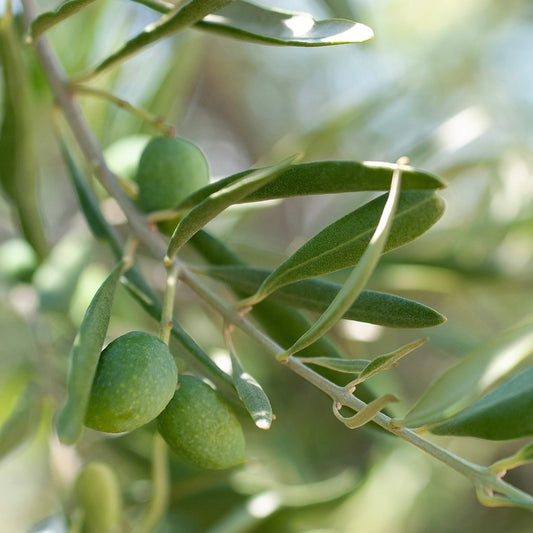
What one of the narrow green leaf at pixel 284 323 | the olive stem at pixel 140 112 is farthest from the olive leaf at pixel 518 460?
the olive stem at pixel 140 112

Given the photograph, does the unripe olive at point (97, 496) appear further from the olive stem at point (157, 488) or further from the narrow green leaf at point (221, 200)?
the narrow green leaf at point (221, 200)

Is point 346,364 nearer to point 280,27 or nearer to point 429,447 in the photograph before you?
point 429,447

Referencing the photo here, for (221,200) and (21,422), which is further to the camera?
(21,422)

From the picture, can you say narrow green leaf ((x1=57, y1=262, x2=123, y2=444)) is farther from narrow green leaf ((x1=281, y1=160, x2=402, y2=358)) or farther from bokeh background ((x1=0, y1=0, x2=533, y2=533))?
bokeh background ((x1=0, y1=0, x2=533, y2=533))

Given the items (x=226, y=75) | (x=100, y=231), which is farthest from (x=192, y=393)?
(x=226, y=75)

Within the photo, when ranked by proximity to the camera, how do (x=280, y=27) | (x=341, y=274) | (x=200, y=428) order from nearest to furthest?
(x=200, y=428)
(x=280, y=27)
(x=341, y=274)

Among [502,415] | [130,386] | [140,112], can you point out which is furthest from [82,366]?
[140,112]

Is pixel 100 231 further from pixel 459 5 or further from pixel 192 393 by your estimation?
pixel 459 5
